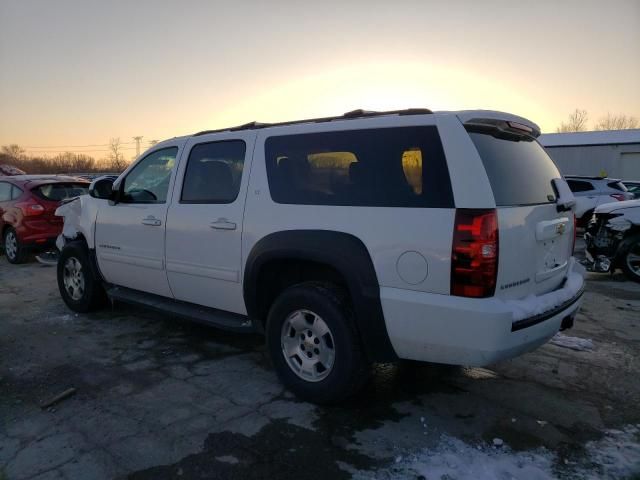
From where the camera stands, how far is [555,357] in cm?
453

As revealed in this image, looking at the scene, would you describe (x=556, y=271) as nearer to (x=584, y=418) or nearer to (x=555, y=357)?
(x=584, y=418)

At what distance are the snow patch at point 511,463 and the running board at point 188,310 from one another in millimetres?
1623

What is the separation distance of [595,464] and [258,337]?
3.18 meters

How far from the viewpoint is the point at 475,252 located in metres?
2.79

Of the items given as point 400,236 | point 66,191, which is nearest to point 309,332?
point 400,236

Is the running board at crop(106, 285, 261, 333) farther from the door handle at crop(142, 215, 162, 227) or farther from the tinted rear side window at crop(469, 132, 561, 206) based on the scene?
the tinted rear side window at crop(469, 132, 561, 206)

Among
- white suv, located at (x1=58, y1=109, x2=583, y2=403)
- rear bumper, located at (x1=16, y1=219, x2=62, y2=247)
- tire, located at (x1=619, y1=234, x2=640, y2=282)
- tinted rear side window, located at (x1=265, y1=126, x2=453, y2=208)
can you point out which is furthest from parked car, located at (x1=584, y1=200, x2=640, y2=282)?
rear bumper, located at (x1=16, y1=219, x2=62, y2=247)

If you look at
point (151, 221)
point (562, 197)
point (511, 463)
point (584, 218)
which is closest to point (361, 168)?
point (562, 197)

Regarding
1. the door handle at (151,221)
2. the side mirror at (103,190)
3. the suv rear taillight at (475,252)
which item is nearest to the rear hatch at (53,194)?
the side mirror at (103,190)

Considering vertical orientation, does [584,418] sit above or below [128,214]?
below

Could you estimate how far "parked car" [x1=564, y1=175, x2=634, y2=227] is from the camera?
13461 mm

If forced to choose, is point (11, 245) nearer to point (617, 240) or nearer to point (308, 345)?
point (308, 345)

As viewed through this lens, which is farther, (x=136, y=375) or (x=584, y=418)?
(x=136, y=375)

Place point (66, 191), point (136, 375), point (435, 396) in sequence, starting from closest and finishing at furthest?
point (435, 396) → point (136, 375) → point (66, 191)
